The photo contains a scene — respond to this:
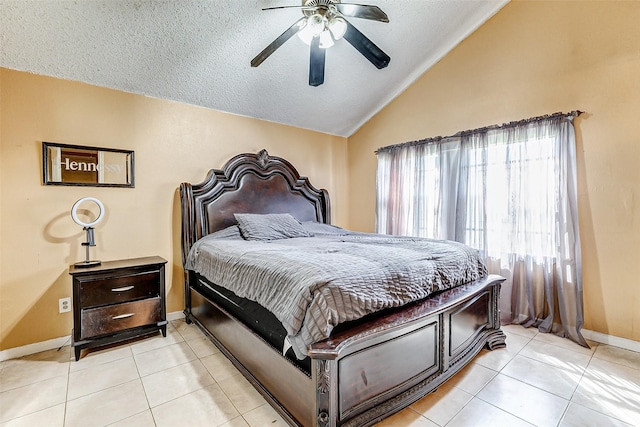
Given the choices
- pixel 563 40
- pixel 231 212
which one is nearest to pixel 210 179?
pixel 231 212

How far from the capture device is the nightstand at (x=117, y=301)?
2.28 metres

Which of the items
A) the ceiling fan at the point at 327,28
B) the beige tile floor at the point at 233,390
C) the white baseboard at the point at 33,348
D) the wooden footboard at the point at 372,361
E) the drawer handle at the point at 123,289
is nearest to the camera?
the wooden footboard at the point at 372,361

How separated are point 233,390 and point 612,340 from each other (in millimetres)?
3124

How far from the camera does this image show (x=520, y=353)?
2328 mm

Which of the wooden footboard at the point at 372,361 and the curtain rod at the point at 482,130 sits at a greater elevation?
the curtain rod at the point at 482,130

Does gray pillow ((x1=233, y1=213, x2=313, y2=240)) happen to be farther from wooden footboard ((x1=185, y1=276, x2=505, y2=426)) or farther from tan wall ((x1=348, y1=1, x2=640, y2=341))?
tan wall ((x1=348, y1=1, x2=640, y2=341))

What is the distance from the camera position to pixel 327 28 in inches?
82.0

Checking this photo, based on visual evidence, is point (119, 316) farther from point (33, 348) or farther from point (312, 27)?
point (312, 27)

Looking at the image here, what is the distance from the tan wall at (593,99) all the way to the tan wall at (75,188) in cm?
312

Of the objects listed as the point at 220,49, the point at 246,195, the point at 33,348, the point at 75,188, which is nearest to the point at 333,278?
the point at 246,195

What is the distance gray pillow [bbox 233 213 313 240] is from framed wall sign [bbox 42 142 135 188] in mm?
1177

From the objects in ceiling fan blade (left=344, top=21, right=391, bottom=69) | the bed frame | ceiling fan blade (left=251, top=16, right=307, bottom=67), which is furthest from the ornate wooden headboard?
ceiling fan blade (left=344, top=21, right=391, bottom=69)

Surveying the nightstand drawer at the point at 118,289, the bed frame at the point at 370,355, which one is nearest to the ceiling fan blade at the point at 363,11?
the bed frame at the point at 370,355

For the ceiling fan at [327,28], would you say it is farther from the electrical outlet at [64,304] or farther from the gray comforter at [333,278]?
the electrical outlet at [64,304]
